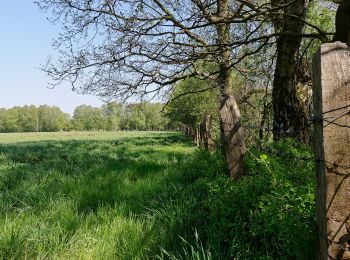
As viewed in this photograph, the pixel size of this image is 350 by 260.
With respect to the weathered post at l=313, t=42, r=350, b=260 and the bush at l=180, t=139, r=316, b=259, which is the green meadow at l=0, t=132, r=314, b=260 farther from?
the weathered post at l=313, t=42, r=350, b=260

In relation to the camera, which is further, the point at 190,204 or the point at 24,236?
the point at 190,204

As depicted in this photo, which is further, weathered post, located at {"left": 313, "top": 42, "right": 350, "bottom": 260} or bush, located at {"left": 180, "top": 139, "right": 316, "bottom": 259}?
bush, located at {"left": 180, "top": 139, "right": 316, "bottom": 259}

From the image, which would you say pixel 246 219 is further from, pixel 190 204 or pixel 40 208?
pixel 40 208

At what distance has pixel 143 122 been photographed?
445 ft

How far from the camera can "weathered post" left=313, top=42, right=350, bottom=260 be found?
2244 millimetres

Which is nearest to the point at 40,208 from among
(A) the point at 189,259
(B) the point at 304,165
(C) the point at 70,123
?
(A) the point at 189,259

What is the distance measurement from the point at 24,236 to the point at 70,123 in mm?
176585

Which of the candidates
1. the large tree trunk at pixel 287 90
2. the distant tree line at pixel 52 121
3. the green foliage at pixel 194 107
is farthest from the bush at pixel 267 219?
the distant tree line at pixel 52 121

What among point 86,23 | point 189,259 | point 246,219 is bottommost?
point 189,259

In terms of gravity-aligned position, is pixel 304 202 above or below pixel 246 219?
above

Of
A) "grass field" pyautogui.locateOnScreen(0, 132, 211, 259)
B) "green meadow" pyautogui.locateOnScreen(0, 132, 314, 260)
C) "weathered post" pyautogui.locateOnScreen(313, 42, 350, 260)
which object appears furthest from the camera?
"grass field" pyautogui.locateOnScreen(0, 132, 211, 259)

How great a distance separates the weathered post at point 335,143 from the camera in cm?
224

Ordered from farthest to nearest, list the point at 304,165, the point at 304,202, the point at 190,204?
the point at 190,204, the point at 304,165, the point at 304,202

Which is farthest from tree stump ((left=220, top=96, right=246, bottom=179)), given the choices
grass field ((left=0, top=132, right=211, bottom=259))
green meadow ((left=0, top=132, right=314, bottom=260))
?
grass field ((left=0, top=132, right=211, bottom=259))
